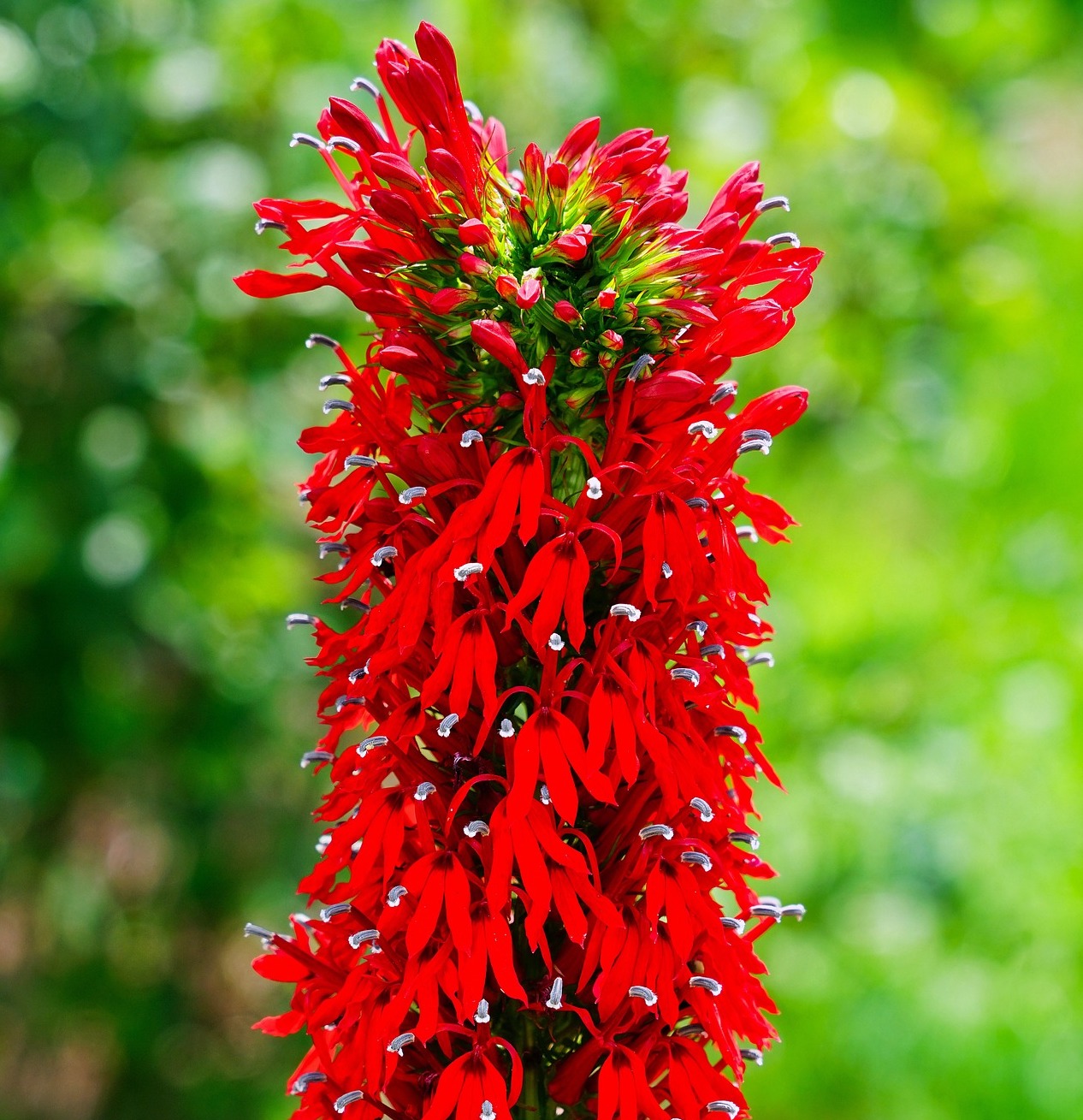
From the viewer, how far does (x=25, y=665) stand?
9.34 feet

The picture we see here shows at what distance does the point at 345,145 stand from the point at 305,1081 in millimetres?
766

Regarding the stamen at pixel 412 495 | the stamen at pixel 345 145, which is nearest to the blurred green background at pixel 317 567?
the stamen at pixel 345 145

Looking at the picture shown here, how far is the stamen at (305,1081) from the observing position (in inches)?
39.3

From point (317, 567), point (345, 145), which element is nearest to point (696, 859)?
point (345, 145)

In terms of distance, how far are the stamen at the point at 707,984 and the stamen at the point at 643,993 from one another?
55 mm

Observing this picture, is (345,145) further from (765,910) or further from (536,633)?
(765,910)

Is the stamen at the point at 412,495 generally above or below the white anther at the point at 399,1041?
above

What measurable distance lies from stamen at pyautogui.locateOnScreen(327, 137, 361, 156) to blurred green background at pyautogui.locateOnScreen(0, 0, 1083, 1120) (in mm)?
1310

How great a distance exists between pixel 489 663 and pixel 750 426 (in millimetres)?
297

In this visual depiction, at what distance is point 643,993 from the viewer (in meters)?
0.92

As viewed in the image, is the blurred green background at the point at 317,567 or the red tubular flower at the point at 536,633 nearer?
the red tubular flower at the point at 536,633

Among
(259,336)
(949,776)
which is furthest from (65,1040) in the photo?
(949,776)

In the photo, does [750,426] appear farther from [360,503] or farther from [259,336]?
[259,336]

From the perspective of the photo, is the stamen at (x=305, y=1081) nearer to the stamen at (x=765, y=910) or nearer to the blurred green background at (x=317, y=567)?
the stamen at (x=765, y=910)
